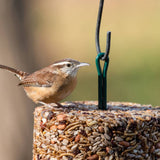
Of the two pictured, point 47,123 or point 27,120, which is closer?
point 47,123

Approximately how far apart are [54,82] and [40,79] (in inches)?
8.7

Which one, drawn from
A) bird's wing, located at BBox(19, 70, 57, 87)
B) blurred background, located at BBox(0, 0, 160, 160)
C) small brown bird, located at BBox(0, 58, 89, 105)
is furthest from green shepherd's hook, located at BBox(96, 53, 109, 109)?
blurred background, located at BBox(0, 0, 160, 160)

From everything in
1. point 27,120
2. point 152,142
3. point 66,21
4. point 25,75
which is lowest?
point 27,120

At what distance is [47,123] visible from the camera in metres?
2.97

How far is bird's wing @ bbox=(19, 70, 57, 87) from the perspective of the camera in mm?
3865

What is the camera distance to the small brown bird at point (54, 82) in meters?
3.76

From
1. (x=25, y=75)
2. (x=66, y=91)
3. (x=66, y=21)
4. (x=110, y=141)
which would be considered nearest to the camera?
(x=110, y=141)

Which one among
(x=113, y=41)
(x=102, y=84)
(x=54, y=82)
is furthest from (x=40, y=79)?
(x=113, y=41)

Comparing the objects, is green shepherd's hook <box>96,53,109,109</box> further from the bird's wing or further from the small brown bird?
the bird's wing

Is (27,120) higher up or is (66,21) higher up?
(66,21)

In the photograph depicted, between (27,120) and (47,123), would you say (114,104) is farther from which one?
(27,120)

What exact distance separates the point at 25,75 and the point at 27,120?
7.02 ft

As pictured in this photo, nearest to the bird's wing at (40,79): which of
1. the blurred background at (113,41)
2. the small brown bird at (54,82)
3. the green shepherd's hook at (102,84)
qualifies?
the small brown bird at (54,82)

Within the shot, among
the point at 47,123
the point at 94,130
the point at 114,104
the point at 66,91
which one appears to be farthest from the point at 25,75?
the point at 94,130
